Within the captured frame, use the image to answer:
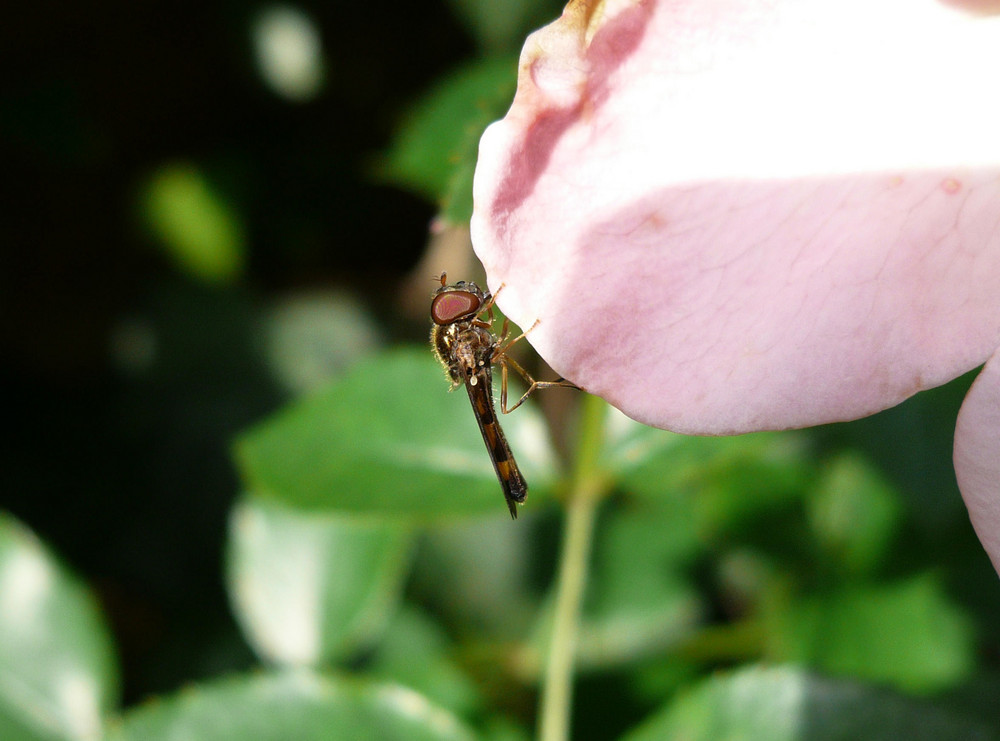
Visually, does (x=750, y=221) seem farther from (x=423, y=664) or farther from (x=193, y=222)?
(x=193, y=222)

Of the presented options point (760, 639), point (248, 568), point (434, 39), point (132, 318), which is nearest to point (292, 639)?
point (248, 568)

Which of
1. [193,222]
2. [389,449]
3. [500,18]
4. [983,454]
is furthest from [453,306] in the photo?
[193,222]

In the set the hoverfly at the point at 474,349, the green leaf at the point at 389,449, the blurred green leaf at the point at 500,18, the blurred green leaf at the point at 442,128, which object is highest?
the blurred green leaf at the point at 500,18

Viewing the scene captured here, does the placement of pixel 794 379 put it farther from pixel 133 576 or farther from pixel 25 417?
pixel 25 417

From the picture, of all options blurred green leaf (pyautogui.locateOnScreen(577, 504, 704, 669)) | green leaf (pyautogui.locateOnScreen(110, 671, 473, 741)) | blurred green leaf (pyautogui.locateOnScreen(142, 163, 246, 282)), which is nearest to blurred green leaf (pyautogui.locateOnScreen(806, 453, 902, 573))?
blurred green leaf (pyautogui.locateOnScreen(577, 504, 704, 669))

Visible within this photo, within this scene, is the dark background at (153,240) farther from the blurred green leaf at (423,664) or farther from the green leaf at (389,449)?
the green leaf at (389,449)

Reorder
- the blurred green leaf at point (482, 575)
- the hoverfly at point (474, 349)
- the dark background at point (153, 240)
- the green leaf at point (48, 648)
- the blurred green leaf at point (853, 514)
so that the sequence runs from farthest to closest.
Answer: the dark background at point (153, 240) < the blurred green leaf at point (482, 575) < the blurred green leaf at point (853, 514) < the green leaf at point (48, 648) < the hoverfly at point (474, 349)

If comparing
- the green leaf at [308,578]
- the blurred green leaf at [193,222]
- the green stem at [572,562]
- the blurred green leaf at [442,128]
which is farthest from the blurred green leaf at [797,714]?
the blurred green leaf at [193,222]
